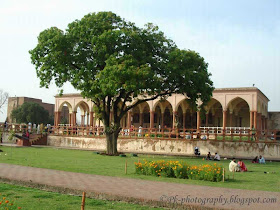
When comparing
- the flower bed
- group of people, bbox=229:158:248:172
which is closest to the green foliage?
group of people, bbox=229:158:248:172

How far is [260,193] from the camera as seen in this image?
9477 mm

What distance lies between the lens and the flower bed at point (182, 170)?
12148 millimetres

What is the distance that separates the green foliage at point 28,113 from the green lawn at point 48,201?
142 ft

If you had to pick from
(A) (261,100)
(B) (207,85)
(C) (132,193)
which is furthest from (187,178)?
(A) (261,100)

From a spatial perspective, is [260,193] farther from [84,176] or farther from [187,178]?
[84,176]

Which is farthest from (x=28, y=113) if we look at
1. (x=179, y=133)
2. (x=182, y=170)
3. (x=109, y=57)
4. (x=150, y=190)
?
(x=150, y=190)

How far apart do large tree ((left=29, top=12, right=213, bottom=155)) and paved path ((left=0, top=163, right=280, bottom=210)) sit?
9648mm

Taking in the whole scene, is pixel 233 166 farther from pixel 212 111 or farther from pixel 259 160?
pixel 212 111

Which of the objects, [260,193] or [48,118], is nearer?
[260,193]

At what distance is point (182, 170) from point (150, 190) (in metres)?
3.53

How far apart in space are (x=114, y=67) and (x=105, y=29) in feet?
12.0

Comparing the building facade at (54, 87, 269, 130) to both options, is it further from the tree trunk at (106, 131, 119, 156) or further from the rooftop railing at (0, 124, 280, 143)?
A: the tree trunk at (106, 131, 119, 156)

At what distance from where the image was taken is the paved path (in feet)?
26.5

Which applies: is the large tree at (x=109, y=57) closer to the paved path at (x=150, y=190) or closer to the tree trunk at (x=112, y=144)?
the tree trunk at (x=112, y=144)
